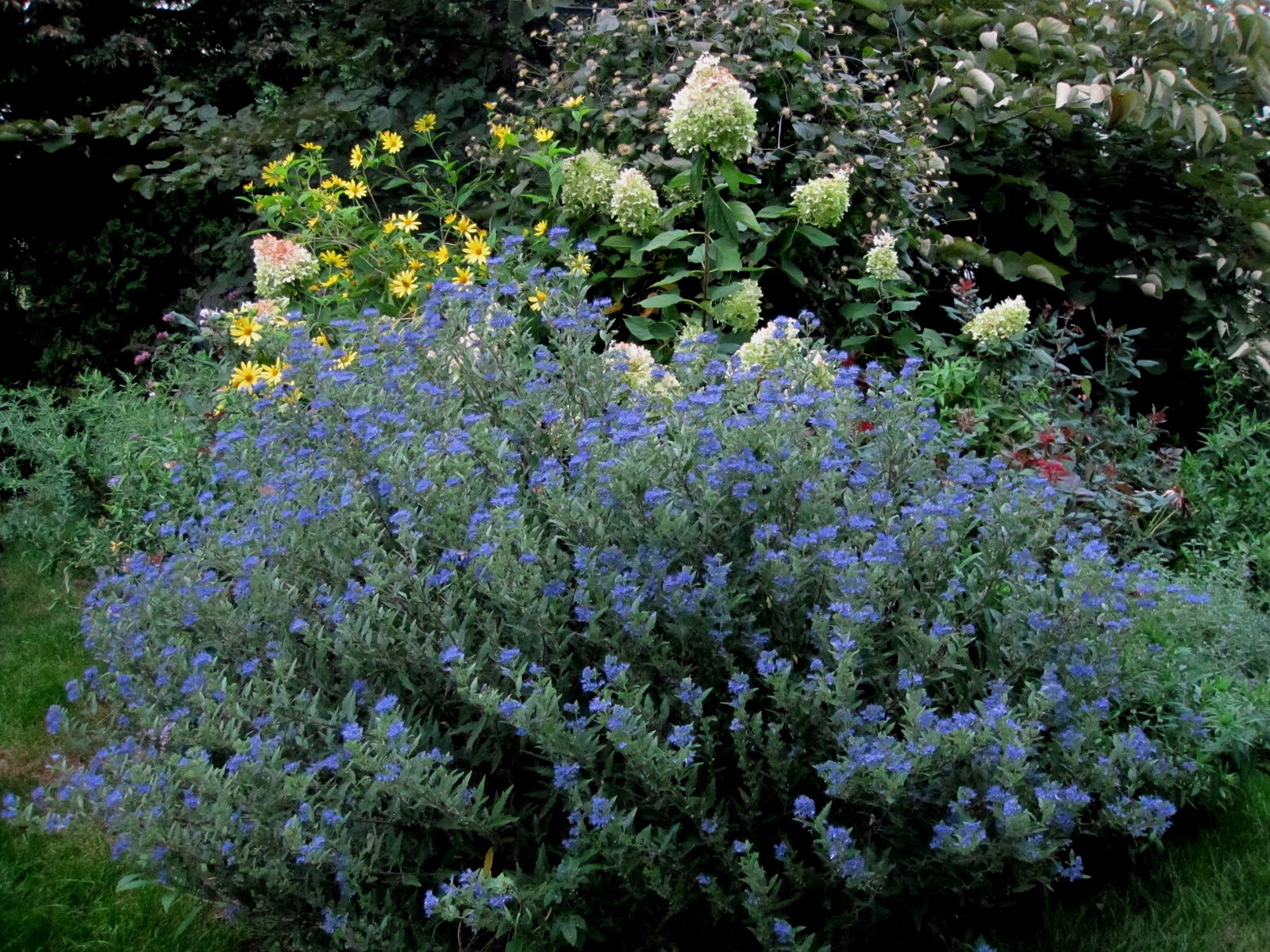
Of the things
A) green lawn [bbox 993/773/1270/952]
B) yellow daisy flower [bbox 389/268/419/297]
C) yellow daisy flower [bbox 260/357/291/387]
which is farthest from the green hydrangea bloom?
green lawn [bbox 993/773/1270/952]

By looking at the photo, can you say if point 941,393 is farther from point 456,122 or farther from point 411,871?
point 456,122

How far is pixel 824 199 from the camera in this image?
12.9ft

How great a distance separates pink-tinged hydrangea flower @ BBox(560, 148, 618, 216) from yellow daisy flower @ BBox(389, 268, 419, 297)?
1.97ft

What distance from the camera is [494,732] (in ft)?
7.38

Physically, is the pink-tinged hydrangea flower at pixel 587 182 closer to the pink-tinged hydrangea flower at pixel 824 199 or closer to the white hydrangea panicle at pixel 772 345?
the pink-tinged hydrangea flower at pixel 824 199

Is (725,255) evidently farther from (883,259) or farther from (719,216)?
(883,259)

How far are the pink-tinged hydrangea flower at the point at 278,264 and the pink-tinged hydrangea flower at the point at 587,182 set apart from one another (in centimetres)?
102

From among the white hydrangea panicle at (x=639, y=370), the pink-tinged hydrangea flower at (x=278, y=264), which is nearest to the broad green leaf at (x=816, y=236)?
the white hydrangea panicle at (x=639, y=370)

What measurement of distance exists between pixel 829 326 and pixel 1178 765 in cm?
228

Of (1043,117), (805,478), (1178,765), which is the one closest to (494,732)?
(805,478)

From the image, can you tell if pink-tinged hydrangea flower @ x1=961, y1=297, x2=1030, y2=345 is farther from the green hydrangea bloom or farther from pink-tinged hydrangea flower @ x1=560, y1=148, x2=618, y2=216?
pink-tinged hydrangea flower @ x1=560, y1=148, x2=618, y2=216

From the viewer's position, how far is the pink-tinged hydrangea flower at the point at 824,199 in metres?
3.93

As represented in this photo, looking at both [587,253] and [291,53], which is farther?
[291,53]

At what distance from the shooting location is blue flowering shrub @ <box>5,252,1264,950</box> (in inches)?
79.0
